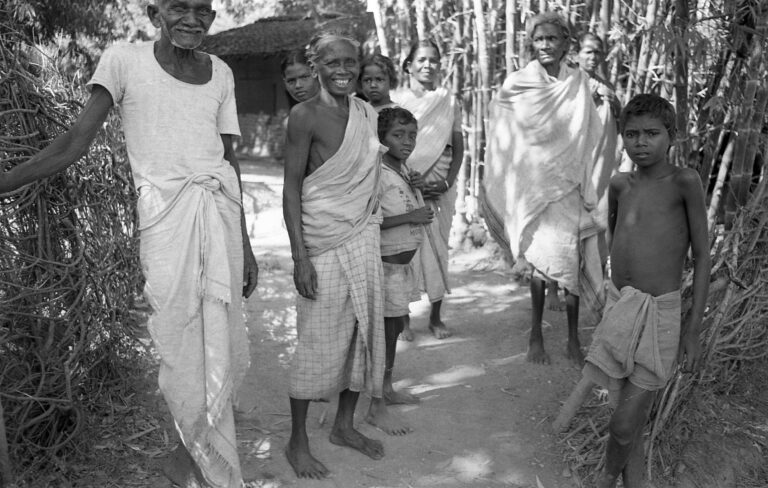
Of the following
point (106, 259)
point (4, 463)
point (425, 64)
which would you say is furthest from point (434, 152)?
point (4, 463)

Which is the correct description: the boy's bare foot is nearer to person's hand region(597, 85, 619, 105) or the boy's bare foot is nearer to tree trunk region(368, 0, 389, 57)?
person's hand region(597, 85, 619, 105)

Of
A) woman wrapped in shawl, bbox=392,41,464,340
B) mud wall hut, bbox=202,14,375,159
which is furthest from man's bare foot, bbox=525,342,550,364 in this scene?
mud wall hut, bbox=202,14,375,159

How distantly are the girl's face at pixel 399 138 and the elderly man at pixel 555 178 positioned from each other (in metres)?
1.15

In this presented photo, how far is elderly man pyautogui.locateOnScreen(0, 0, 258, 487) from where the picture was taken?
276 centimetres

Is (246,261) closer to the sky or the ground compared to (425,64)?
closer to the ground

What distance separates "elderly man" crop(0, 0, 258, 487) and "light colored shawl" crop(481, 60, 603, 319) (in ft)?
7.86

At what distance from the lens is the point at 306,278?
327cm

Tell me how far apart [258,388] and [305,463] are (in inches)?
40.8

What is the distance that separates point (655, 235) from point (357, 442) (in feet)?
5.25

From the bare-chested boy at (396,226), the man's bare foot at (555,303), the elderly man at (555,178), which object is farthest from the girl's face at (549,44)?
the man's bare foot at (555,303)

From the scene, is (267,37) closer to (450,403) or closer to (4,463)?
(450,403)

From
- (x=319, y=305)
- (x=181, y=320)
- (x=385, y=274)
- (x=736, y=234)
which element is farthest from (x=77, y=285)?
(x=736, y=234)

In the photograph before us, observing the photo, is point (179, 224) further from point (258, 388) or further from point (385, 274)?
point (258, 388)

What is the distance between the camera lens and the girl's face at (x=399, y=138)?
3.86 meters
